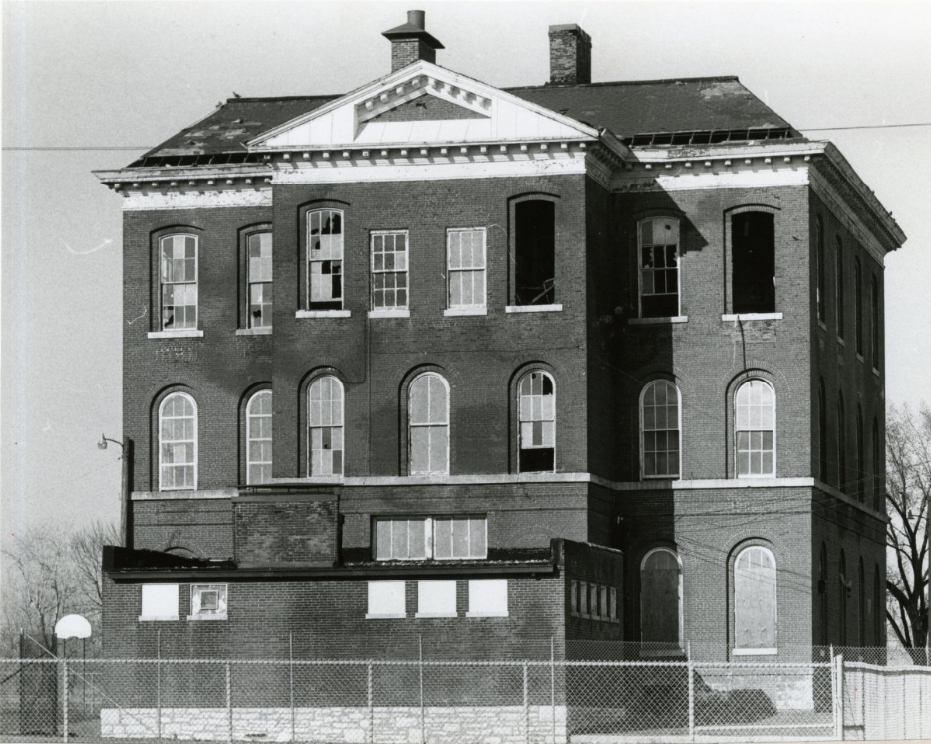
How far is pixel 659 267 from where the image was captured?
52.1 m

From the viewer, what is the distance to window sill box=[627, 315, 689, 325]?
51631 mm

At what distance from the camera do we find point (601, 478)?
5012 centimetres

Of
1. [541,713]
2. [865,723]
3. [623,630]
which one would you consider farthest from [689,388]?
[865,723]

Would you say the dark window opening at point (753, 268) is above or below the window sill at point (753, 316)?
above

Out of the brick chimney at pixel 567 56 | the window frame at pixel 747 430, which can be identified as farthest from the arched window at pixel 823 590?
the brick chimney at pixel 567 56

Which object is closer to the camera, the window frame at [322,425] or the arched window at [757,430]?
the window frame at [322,425]

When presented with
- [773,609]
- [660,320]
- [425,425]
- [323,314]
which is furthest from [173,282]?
[773,609]

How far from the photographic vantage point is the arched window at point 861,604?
5659cm

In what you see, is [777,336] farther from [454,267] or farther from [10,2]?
[10,2]

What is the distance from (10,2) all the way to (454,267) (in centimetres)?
1621

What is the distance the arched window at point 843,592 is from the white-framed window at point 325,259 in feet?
49.7

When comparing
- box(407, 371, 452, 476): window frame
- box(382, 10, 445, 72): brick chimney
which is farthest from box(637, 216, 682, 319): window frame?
box(382, 10, 445, 72): brick chimney

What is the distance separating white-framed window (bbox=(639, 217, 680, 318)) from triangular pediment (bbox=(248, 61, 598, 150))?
444 cm

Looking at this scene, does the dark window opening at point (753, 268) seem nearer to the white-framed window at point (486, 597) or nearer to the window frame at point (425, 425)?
the window frame at point (425, 425)
